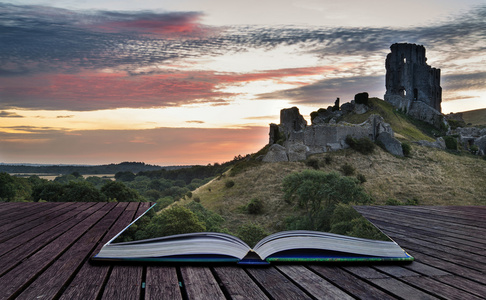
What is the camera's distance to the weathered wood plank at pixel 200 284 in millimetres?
2135

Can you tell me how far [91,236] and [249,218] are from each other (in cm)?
2582

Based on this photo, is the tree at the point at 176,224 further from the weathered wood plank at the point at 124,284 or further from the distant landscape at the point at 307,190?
the weathered wood plank at the point at 124,284

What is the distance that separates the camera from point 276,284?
2.35 metres

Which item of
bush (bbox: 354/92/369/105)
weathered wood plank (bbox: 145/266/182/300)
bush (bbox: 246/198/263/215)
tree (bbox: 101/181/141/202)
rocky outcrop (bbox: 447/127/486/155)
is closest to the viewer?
weathered wood plank (bbox: 145/266/182/300)

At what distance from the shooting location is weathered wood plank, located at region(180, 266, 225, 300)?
7.00 ft

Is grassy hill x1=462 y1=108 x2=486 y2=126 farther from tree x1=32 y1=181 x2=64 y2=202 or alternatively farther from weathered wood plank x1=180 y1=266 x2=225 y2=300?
weathered wood plank x1=180 y1=266 x2=225 y2=300

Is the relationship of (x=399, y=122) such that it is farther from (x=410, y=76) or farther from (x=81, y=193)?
(x=81, y=193)

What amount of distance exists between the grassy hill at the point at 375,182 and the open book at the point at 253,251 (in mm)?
24805

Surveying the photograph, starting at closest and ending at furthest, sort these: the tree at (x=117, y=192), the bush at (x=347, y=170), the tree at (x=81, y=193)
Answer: the tree at (x=81, y=193) < the tree at (x=117, y=192) < the bush at (x=347, y=170)

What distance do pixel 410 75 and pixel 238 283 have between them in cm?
6861

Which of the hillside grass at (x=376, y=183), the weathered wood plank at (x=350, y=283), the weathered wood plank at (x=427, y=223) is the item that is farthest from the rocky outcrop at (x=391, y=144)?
the weathered wood plank at (x=350, y=283)

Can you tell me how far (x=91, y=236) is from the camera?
3703 millimetres

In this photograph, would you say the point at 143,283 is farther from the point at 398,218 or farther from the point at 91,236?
the point at 398,218

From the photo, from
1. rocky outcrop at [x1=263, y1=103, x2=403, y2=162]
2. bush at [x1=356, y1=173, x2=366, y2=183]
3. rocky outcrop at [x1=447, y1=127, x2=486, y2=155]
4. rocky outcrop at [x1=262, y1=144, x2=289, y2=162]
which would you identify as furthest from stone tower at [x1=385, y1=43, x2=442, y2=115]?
bush at [x1=356, y1=173, x2=366, y2=183]
